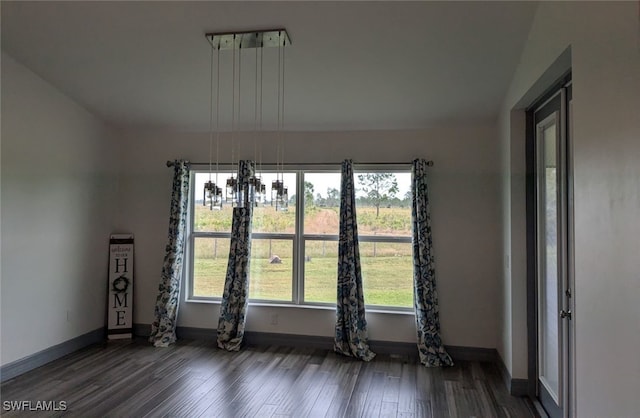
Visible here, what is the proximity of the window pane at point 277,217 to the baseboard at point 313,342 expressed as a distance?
47.8 inches

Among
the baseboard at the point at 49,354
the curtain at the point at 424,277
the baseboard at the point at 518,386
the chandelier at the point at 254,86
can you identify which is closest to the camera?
the chandelier at the point at 254,86

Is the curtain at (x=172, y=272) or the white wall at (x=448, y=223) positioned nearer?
the white wall at (x=448, y=223)

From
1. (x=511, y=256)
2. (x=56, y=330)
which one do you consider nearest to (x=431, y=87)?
(x=511, y=256)

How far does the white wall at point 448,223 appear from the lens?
4.16 meters

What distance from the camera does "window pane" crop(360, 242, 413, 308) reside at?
14.5ft

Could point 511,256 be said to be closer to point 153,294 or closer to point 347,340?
point 347,340

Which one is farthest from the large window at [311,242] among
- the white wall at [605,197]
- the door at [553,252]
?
the white wall at [605,197]

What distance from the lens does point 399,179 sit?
14.6ft

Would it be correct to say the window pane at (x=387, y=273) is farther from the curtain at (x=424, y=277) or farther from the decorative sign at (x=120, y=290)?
the decorative sign at (x=120, y=290)

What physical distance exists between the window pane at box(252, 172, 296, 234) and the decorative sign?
1626 mm

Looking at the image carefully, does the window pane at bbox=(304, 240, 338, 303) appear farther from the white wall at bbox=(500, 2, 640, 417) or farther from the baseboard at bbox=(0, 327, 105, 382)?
the white wall at bbox=(500, 2, 640, 417)

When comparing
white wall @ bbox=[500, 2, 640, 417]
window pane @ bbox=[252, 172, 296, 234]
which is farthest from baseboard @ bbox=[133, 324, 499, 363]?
white wall @ bbox=[500, 2, 640, 417]

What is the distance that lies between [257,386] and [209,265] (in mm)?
1807

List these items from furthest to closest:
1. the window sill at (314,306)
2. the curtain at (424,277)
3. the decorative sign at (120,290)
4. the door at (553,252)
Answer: the decorative sign at (120,290) < the window sill at (314,306) < the curtain at (424,277) < the door at (553,252)
